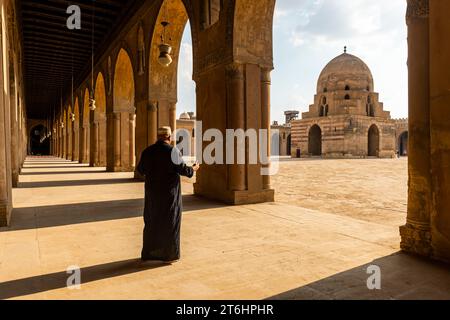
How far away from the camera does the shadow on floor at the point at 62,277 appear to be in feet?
8.36

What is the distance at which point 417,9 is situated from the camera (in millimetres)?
3463

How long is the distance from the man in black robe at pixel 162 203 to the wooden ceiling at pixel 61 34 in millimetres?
9780

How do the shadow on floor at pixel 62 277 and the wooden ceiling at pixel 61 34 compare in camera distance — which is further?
the wooden ceiling at pixel 61 34

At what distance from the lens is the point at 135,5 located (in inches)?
459

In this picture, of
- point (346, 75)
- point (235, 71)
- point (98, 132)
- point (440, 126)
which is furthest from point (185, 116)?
point (440, 126)

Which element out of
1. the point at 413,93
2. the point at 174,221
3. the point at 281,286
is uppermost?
the point at 413,93

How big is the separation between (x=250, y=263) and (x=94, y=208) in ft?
13.1

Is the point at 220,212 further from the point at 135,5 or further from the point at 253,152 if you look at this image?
the point at 135,5

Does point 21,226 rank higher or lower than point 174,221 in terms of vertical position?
lower

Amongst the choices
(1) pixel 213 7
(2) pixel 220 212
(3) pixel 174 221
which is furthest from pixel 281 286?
(1) pixel 213 7

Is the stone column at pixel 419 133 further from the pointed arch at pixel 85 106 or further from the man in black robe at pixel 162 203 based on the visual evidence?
the pointed arch at pixel 85 106

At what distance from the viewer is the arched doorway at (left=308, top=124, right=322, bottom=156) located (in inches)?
1479

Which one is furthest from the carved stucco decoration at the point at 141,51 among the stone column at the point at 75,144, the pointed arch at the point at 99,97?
the stone column at the point at 75,144
